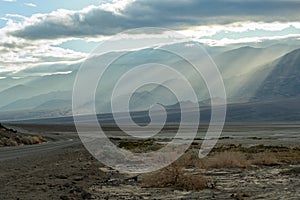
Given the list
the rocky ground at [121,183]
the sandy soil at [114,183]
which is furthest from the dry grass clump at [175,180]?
the sandy soil at [114,183]

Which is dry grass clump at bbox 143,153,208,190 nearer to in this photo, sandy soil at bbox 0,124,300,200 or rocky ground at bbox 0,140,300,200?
rocky ground at bbox 0,140,300,200

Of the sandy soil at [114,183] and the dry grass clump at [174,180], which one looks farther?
the dry grass clump at [174,180]

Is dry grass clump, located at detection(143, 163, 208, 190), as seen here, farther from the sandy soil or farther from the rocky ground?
the sandy soil

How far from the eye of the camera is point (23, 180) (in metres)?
23.9

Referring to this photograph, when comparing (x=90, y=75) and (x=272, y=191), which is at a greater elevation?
(x=90, y=75)

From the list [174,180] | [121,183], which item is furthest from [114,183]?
[174,180]

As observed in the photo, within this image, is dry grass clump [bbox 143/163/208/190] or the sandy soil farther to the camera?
dry grass clump [bbox 143/163/208/190]

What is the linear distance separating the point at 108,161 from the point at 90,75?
14.7 m

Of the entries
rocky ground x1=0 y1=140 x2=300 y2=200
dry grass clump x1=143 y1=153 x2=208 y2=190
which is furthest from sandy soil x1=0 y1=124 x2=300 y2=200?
dry grass clump x1=143 y1=153 x2=208 y2=190

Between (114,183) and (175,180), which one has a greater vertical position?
(175,180)

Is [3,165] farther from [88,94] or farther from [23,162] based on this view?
[88,94]

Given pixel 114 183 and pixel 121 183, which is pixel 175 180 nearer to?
pixel 121 183

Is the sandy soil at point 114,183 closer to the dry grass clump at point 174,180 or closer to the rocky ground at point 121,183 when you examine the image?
the rocky ground at point 121,183

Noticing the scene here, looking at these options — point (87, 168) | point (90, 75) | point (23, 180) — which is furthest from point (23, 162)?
point (90, 75)
